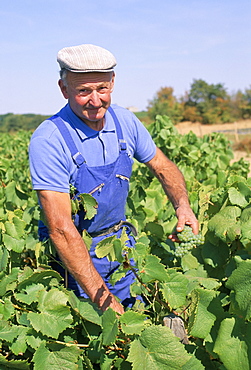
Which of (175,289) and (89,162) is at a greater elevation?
(89,162)

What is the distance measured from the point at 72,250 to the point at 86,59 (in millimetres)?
920

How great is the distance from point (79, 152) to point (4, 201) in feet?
6.97

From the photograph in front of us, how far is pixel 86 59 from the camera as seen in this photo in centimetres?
226

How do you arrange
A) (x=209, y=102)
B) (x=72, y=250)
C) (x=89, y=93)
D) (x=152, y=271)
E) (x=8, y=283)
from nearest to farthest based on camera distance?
(x=152, y=271) < (x=72, y=250) < (x=8, y=283) < (x=89, y=93) < (x=209, y=102)

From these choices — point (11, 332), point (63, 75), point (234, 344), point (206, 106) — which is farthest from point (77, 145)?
point (206, 106)

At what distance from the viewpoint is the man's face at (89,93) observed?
2.31 m

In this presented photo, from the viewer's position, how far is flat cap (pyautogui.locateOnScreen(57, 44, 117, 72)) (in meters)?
2.25

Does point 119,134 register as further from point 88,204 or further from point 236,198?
point 236,198

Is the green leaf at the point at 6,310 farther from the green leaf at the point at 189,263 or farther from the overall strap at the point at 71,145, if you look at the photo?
the green leaf at the point at 189,263

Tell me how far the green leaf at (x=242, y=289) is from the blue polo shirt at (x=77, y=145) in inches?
36.3

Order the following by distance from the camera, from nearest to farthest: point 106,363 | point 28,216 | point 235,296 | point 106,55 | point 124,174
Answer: point 235,296
point 106,363
point 106,55
point 124,174
point 28,216

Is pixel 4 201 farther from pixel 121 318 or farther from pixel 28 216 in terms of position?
pixel 121 318

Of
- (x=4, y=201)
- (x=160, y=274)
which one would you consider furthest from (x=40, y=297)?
(x=4, y=201)

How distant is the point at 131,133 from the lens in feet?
8.80
